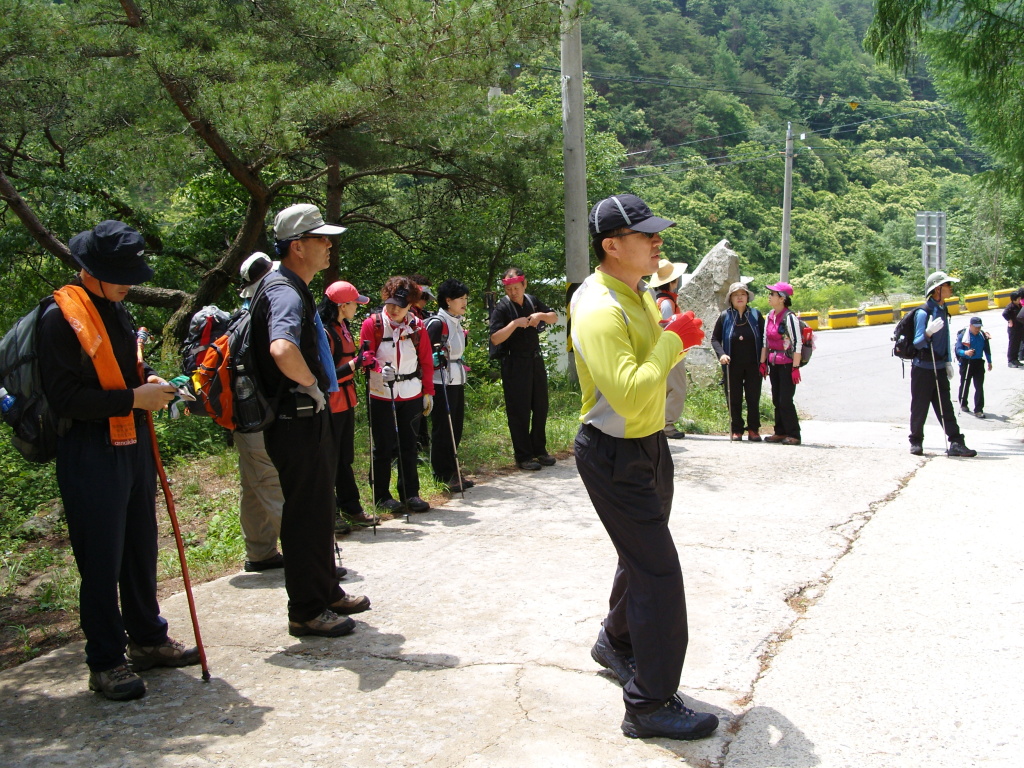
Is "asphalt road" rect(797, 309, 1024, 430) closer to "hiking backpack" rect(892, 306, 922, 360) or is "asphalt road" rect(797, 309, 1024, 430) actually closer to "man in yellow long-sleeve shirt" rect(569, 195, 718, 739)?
"hiking backpack" rect(892, 306, 922, 360)

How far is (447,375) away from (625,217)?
438 cm

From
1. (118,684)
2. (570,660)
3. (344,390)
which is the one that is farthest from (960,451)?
(118,684)

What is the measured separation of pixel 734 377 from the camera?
9.77 meters

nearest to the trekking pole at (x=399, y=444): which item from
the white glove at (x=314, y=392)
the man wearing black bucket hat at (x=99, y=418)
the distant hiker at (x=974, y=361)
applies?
the white glove at (x=314, y=392)

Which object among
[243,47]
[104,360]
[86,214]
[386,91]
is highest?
[243,47]

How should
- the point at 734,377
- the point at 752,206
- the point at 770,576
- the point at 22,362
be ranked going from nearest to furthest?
the point at 22,362 < the point at 770,576 < the point at 734,377 < the point at 752,206

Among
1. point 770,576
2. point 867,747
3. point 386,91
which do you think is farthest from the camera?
point 386,91

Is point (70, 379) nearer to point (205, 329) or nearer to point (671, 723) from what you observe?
point (205, 329)

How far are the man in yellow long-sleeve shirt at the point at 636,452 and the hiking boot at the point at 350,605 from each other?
172 cm

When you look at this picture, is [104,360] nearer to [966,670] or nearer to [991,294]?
[966,670]

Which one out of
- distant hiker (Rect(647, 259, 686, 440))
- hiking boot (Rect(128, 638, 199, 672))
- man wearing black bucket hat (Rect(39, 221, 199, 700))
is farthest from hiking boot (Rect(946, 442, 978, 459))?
man wearing black bucket hat (Rect(39, 221, 199, 700))

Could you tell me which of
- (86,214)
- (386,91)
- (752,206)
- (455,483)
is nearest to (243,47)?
(386,91)

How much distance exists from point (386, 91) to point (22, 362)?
19.3ft

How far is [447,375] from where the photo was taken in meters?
7.39
